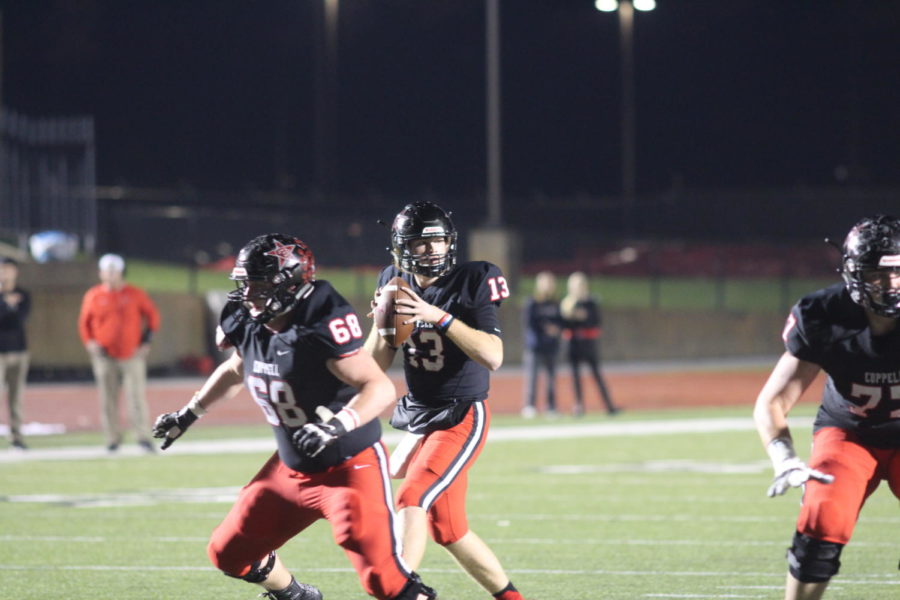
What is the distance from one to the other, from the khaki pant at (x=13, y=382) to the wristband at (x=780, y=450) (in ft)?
35.8

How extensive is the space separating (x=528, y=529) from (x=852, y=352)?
175 inches

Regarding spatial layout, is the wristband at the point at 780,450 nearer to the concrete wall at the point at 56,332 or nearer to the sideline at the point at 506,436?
the sideline at the point at 506,436

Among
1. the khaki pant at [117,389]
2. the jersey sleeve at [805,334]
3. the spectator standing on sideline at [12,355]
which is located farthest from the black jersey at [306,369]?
the spectator standing on sideline at [12,355]

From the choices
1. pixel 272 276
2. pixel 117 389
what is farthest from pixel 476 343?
pixel 117 389

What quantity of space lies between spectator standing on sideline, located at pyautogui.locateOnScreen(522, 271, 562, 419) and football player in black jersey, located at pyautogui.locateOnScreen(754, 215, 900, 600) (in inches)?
507

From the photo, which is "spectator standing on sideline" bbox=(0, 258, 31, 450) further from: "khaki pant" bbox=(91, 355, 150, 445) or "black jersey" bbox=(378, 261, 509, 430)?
"black jersey" bbox=(378, 261, 509, 430)

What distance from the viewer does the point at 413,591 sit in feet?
18.1

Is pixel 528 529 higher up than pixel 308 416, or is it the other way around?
pixel 308 416

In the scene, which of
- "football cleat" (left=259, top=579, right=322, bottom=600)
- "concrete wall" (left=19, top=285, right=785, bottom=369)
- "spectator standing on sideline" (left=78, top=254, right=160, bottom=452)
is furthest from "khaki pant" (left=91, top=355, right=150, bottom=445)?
"concrete wall" (left=19, top=285, right=785, bottom=369)

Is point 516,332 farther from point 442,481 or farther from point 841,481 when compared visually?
point 841,481

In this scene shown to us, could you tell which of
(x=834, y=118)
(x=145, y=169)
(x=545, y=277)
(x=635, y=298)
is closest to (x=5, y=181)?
(x=545, y=277)

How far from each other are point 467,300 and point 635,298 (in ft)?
98.0

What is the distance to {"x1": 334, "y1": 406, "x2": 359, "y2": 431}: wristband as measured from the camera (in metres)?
5.41

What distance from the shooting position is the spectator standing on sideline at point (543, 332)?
61.5 ft
